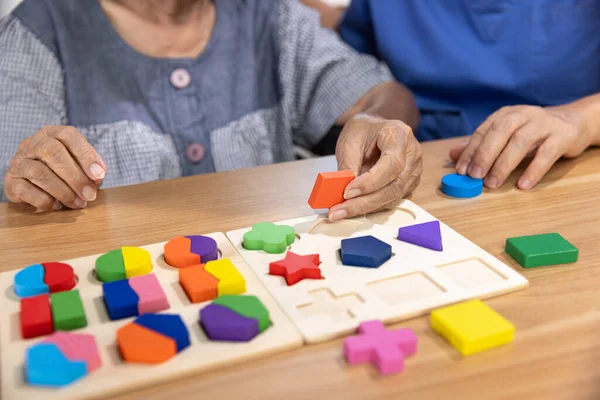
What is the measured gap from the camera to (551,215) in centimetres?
74

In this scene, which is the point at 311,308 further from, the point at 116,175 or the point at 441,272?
the point at 116,175

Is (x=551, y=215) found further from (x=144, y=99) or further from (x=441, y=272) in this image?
(x=144, y=99)

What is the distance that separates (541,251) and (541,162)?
0.28m

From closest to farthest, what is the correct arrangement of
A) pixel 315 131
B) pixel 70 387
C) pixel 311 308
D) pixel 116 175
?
1. pixel 70 387
2. pixel 311 308
3. pixel 116 175
4. pixel 315 131

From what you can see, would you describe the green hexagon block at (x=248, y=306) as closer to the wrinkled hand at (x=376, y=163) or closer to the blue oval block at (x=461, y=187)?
the wrinkled hand at (x=376, y=163)

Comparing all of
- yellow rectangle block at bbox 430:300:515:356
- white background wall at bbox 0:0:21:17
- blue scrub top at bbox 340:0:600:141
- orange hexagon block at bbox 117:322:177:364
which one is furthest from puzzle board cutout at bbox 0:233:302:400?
white background wall at bbox 0:0:21:17

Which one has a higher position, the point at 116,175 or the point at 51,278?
the point at 51,278

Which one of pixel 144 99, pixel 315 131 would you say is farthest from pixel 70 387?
pixel 315 131

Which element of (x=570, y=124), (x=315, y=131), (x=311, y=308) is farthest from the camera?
(x=315, y=131)

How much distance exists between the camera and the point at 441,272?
59 cm

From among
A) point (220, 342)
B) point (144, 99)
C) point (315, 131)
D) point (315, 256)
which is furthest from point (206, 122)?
point (220, 342)

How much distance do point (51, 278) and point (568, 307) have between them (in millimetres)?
500

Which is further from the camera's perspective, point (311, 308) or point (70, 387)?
point (311, 308)

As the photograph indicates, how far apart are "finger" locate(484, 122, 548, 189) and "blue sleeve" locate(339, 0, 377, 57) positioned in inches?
23.6
